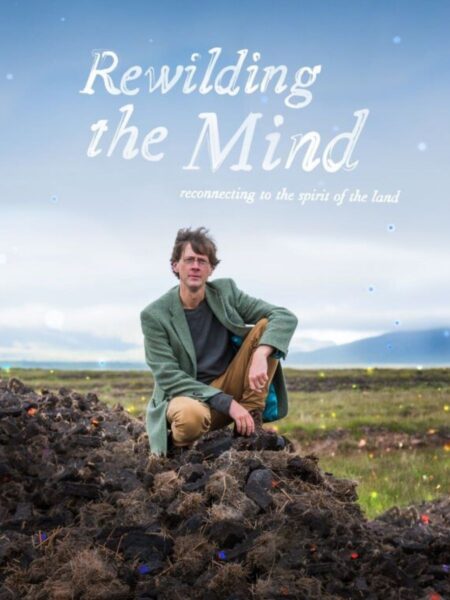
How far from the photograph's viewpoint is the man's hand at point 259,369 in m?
4.92

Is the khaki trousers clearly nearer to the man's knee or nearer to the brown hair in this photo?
the man's knee

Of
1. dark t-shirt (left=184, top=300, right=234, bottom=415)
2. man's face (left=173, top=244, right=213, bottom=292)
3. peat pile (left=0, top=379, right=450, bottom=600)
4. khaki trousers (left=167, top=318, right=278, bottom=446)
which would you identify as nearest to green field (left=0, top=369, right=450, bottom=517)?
khaki trousers (left=167, top=318, right=278, bottom=446)

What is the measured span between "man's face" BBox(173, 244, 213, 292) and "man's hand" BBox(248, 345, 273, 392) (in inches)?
23.3

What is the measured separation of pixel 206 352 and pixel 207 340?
0.27ft

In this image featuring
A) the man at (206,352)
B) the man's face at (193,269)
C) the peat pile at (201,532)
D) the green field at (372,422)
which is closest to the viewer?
the peat pile at (201,532)

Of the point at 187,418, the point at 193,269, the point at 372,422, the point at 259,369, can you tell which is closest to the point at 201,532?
the point at 187,418

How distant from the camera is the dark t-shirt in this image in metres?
5.33

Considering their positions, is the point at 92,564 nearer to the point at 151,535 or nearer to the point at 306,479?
the point at 151,535

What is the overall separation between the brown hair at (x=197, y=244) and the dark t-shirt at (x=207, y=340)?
0.34 m

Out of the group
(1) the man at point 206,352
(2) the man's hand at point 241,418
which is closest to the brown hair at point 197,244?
(1) the man at point 206,352

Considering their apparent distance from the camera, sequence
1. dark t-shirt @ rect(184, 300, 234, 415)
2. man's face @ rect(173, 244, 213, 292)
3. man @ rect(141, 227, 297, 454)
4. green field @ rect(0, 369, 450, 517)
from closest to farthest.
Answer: man @ rect(141, 227, 297, 454) → man's face @ rect(173, 244, 213, 292) → dark t-shirt @ rect(184, 300, 234, 415) → green field @ rect(0, 369, 450, 517)

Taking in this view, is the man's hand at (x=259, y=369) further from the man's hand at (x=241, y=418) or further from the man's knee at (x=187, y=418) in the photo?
the man's knee at (x=187, y=418)

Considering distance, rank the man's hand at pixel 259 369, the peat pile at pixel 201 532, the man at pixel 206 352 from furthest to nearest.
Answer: the man at pixel 206 352 → the man's hand at pixel 259 369 → the peat pile at pixel 201 532

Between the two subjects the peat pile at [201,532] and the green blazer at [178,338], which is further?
the green blazer at [178,338]
